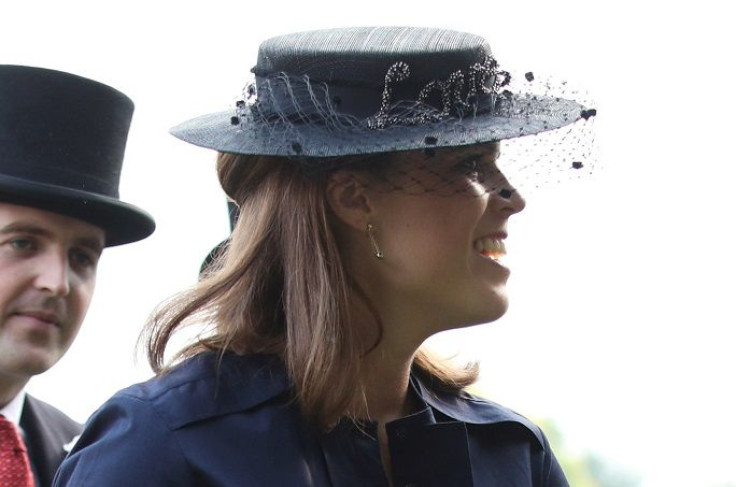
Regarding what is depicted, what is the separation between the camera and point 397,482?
2.28 m

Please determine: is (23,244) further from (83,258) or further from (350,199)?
(350,199)

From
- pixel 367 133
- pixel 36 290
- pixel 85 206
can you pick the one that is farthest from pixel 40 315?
pixel 367 133

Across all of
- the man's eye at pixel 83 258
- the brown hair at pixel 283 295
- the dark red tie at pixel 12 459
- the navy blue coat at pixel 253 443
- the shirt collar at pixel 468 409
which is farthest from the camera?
the man's eye at pixel 83 258

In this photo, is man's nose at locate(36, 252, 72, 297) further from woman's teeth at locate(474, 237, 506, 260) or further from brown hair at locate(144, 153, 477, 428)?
woman's teeth at locate(474, 237, 506, 260)

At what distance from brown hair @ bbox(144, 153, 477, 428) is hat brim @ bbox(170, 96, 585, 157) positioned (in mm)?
73

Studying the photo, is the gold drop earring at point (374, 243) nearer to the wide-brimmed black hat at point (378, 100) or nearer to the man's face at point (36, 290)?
the wide-brimmed black hat at point (378, 100)

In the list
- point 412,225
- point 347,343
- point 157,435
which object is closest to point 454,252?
point 412,225

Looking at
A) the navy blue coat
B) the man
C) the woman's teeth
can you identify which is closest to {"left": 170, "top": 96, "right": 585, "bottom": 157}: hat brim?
the woman's teeth

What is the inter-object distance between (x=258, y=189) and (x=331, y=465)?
511 mm

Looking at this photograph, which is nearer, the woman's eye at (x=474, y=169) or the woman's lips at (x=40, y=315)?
the woman's eye at (x=474, y=169)

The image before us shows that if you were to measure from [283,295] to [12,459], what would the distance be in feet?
2.86

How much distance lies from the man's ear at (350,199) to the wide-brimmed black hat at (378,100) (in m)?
0.12

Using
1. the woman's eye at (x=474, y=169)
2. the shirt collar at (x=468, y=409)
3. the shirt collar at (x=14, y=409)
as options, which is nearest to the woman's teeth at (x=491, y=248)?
the woman's eye at (x=474, y=169)

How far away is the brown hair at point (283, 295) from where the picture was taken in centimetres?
220
